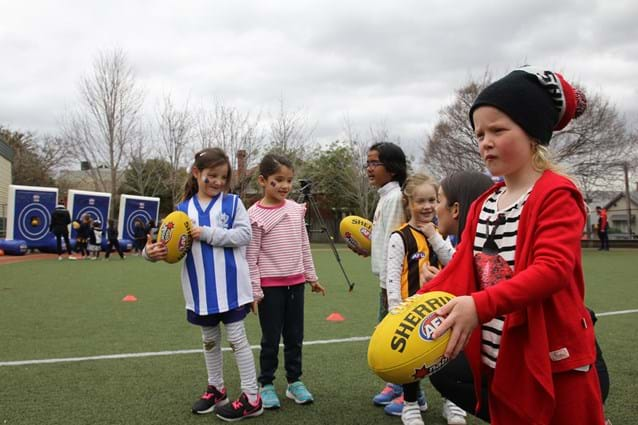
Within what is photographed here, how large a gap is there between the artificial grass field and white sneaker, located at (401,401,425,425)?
0.13m

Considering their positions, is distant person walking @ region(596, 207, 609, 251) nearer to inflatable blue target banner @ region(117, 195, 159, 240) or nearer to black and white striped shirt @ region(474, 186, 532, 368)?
inflatable blue target banner @ region(117, 195, 159, 240)

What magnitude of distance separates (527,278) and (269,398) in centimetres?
286

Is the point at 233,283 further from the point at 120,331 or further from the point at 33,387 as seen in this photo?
the point at 120,331

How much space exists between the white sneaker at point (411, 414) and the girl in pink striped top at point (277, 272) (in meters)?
0.83

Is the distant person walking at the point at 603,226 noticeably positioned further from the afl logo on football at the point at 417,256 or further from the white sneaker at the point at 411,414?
the white sneaker at the point at 411,414

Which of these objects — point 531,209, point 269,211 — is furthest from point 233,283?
point 531,209

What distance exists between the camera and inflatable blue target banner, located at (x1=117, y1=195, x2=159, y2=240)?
24.9 meters

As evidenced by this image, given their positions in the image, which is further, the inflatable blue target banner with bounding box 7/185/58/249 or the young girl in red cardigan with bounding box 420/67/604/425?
the inflatable blue target banner with bounding box 7/185/58/249

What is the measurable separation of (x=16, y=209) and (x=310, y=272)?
20566 millimetres

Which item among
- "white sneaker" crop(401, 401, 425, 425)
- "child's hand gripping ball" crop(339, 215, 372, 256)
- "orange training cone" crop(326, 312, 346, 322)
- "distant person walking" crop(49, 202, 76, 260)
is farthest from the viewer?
"distant person walking" crop(49, 202, 76, 260)

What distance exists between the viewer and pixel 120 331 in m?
6.61

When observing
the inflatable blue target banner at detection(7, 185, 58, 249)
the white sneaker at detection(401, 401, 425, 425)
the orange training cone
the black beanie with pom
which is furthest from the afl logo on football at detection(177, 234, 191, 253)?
the inflatable blue target banner at detection(7, 185, 58, 249)

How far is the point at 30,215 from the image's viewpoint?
21.5 m

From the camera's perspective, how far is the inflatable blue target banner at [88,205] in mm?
23094
